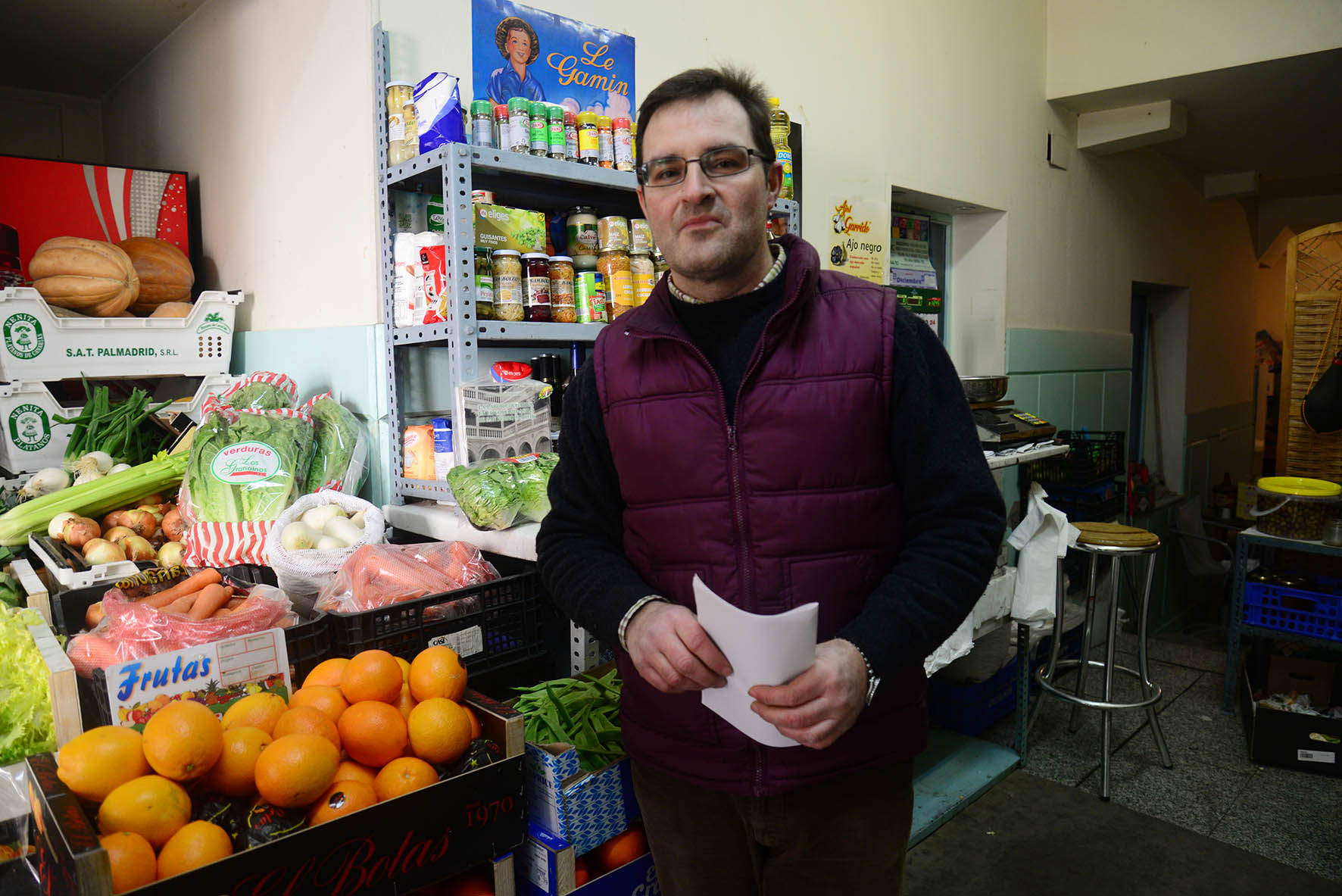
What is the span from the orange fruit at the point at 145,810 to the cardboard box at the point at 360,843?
3cm

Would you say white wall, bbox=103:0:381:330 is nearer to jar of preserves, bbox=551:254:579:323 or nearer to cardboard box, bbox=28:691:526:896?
jar of preserves, bbox=551:254:579:323

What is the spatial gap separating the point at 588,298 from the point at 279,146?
1312 mm

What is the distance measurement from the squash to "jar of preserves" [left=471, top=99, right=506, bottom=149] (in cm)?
149

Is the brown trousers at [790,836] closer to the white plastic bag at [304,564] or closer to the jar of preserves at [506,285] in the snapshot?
the white plastic bag at [304,564]

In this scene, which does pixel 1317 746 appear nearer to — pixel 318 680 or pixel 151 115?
pixel 318 680

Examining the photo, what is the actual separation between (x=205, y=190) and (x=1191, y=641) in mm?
6229

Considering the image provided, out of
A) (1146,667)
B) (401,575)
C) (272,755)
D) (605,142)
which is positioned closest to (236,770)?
(272,755)

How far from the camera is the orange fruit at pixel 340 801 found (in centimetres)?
115

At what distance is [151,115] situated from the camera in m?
3.76

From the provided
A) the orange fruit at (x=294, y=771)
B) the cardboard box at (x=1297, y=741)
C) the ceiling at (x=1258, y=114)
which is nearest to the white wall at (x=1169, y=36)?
the ceiling at (x=1258, y=114)

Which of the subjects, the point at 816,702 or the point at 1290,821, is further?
the point at 1290,821

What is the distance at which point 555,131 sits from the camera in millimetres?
2170

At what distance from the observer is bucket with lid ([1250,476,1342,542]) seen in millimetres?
3766

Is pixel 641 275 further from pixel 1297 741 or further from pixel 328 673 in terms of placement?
pixel 1297 741
